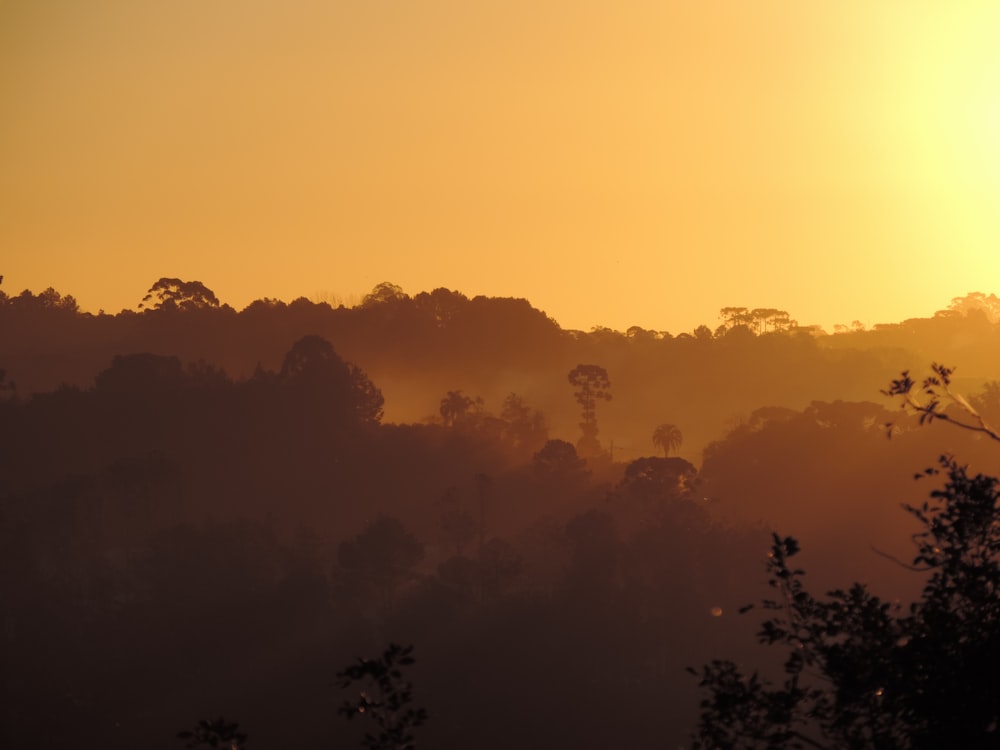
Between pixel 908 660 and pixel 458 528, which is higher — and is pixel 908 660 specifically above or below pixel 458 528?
above

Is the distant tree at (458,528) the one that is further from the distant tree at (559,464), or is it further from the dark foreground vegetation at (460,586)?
the distant tree at (559,464)

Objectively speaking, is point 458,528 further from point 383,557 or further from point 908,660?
point 908,660

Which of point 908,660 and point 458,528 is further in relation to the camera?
point 458,528

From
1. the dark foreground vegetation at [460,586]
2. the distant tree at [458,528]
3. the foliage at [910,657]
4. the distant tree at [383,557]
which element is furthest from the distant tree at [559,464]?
the foliage at [910,657]

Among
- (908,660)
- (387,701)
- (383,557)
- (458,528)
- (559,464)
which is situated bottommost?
(383,557)

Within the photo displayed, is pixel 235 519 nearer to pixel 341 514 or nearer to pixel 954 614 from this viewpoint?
pixel 341 514

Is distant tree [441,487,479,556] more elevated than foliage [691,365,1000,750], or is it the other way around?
foliage [691,365,1000,750]

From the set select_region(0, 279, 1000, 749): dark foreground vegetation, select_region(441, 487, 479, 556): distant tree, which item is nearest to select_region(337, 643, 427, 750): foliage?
select_region(0, 279, 1000, 749): dark foreground vegetation

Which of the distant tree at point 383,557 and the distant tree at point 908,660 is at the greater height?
the distant tree at point 908,660

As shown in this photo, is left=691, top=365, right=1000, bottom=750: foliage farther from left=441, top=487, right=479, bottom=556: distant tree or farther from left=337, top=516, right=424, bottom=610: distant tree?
left=441, top=487, right=479, bottom=556: distant tree

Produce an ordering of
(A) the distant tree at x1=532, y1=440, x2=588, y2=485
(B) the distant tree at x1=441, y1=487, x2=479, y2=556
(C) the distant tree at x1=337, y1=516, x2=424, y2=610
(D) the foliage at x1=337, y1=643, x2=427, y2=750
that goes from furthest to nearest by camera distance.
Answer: (A) the distant tree at x1=532, y1=440, x2=588, y2=485 → (B) the distant tree at x1=441, y1=487, x2=479, y2=556 → (C) the distant tree at x1=337, y1=516, x2=424, y2=610 → (D) the foliage at x1=337, y1=643, x2=427, y2=750

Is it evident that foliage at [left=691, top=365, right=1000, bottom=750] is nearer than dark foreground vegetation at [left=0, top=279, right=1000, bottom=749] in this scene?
Yes

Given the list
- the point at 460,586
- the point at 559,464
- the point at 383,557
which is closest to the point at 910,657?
the point at 460,586

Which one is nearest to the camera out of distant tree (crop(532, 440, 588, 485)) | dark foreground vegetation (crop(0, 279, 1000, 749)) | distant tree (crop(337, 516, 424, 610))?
dark foreground vegetation (crop(0, 279, 1000, 749))
